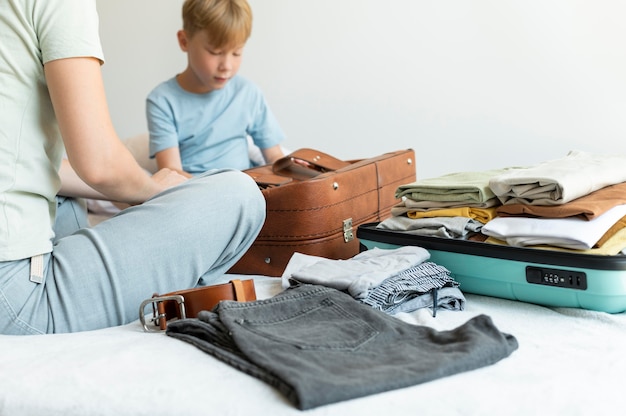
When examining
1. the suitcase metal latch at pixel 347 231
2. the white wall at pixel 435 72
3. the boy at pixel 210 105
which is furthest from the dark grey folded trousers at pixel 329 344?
the white wall at pixel 435 72

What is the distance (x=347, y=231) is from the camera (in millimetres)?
1938

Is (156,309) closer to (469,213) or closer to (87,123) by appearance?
(87,123)

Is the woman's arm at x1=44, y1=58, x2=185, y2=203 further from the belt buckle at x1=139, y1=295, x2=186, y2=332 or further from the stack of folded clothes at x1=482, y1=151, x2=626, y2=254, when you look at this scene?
the stack of folded clothes at x1=482, y1=151, x2=626, y2=254

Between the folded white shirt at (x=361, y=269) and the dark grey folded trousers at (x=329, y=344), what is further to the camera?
the folded white shirt at (x=361, y=269)

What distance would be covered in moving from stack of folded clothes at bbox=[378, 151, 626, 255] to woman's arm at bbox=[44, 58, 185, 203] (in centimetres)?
60

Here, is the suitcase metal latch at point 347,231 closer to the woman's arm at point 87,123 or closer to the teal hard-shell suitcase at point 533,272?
the teal hard-shell suitcase at point 533,272

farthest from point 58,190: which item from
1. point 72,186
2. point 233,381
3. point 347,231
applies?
point 347,231

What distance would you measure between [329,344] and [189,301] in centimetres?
36

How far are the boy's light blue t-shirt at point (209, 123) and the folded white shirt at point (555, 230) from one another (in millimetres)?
1328

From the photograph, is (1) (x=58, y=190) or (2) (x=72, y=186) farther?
(2) (x=72, y=186)

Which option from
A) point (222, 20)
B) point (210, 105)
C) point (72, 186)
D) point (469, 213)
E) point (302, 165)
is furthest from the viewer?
point (210, 105)

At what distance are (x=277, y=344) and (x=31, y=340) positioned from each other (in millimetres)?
467

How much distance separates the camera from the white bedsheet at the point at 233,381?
3.29 feet

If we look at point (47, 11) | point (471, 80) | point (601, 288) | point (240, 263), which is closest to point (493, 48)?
point (471, 80)
